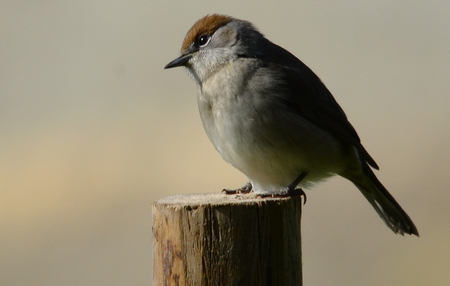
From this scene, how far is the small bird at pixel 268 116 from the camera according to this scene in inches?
198

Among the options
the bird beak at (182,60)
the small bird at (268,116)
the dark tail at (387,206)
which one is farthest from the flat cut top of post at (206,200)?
the dark tail at (387,206)

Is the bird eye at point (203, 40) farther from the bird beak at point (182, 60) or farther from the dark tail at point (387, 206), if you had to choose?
the dark tail at point (387, 206)

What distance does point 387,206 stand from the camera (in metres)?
5.98

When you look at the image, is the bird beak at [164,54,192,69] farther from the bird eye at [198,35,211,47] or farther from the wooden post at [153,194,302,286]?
the wooden post at [153,194,302,286]

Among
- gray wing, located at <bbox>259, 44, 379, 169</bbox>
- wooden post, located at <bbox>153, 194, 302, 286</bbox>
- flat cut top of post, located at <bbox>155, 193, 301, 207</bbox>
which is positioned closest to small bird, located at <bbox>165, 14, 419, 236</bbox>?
gray wing, located at <bbox>259, 44, 379, 169</bbox>

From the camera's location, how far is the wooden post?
3.31 metres

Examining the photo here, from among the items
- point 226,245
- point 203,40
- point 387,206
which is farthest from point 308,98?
point 226,245

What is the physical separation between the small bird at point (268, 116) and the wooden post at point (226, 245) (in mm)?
1360

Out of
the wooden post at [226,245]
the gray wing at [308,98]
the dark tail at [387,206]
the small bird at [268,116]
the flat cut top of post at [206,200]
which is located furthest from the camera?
the dark tail at [387,206]

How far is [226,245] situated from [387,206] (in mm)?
3149

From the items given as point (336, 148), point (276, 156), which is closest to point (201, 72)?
point (276, 156)

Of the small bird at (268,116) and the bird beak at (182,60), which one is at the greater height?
the bird beak at (182,60)

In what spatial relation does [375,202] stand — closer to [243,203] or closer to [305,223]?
[243,203]

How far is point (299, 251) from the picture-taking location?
3.60 metres
